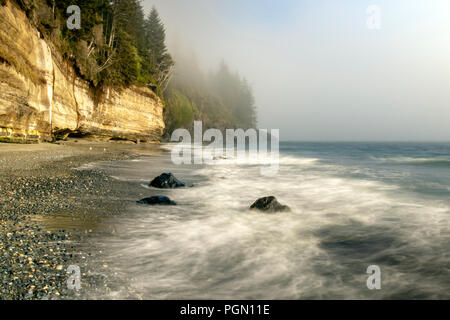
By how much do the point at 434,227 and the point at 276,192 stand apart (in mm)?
4666

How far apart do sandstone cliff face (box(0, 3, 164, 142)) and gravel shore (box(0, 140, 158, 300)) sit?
15.9 feet

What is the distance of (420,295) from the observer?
3217 millimetres

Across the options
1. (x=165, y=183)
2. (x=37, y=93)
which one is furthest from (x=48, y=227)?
(x=37, y=93)

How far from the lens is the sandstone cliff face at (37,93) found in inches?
438

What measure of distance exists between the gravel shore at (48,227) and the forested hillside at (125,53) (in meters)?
11.0

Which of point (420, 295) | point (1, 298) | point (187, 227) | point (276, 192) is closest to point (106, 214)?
point (187, 227)

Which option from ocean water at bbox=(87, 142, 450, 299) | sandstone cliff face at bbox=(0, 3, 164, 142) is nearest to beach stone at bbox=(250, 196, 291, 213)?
ocean water at bbox=(87, 142, 450, 299)

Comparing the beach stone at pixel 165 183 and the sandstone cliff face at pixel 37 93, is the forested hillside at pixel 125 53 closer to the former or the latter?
the sandstone cliff face at pixel 37 93

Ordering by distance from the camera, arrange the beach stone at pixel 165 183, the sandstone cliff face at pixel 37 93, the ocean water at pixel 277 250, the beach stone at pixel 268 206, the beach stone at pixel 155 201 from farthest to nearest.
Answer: the sandstone cliff face at pixel 37 93, the beach stone at pixel 165 183, the beach stone at pixel 268 206, the beach stone at pixel 155 201, the ocean water at pixel 277 250

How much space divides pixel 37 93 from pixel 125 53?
14.5 m

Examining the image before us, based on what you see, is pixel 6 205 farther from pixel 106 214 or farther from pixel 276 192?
pixel 276 192

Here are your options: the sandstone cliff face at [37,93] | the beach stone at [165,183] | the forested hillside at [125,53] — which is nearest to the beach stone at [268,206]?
the beach stone at [165,183]

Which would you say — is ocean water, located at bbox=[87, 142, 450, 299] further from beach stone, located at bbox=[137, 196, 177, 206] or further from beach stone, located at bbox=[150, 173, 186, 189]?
beach stone, located at bbox=[150, 173, 186, 189]

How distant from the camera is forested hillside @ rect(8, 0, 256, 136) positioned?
56.0 feet
